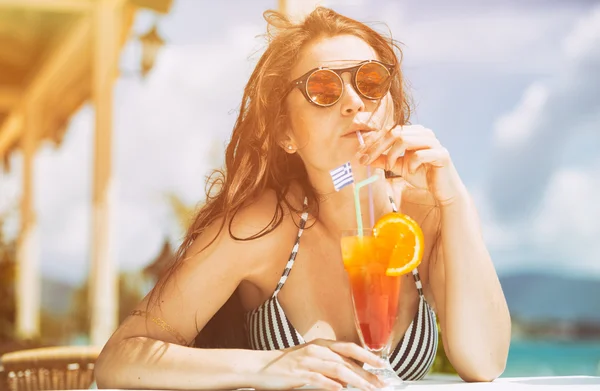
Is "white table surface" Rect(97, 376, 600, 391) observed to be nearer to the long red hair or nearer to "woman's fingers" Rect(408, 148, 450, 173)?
"woman's fingers" Rect(408, 148, 450, 173)

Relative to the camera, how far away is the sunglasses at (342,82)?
75.4 inches

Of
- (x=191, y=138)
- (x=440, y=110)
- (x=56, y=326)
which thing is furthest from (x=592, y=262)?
(x=56, y=326)

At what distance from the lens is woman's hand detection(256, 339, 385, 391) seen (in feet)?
5.04

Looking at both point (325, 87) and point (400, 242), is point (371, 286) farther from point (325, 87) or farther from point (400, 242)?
point (325, 87)

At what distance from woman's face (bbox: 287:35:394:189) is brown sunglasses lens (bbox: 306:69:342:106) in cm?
2

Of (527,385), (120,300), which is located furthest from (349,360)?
(120,300)

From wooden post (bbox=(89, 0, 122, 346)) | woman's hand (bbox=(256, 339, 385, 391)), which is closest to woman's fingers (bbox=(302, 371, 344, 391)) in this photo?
woman's hand (bbox=(256, 339, 385, 391))

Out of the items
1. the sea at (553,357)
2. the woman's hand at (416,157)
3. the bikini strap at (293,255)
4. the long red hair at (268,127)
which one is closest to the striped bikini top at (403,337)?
the bikini strap at (293,255)

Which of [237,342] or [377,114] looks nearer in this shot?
[377,114]

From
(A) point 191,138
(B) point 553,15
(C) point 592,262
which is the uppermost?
(B) point 553,15

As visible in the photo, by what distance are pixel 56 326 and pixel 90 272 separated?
109cm

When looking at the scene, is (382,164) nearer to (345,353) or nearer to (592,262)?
(345,353)

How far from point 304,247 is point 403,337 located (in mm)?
367

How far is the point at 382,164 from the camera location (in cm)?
186
